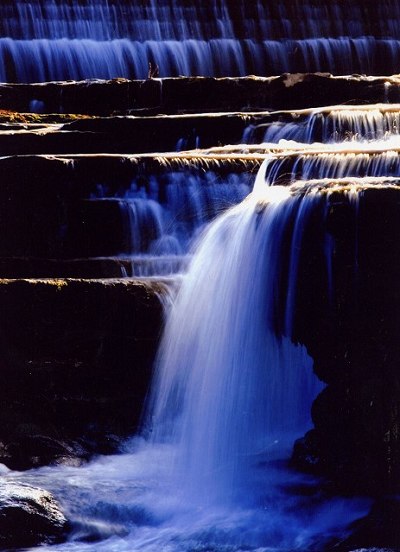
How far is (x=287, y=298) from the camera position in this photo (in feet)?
28.7

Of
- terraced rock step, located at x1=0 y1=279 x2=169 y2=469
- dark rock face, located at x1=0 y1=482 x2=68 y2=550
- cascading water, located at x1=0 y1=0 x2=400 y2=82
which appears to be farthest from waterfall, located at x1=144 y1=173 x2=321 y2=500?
cascading water, located at x1=0 y1=0 x2=400 y2=82

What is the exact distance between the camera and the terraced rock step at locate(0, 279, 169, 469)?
30.6 feet

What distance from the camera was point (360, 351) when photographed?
8.18 m

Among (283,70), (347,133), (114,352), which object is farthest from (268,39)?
(114,352)

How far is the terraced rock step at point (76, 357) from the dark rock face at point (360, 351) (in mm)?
1661

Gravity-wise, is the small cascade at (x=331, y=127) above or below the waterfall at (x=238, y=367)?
above

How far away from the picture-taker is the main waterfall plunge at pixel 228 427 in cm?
802

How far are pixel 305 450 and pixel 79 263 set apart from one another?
3031 mm

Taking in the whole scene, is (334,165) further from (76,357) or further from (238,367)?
(76,357)

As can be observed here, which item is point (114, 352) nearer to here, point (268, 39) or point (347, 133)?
point (347, 133)

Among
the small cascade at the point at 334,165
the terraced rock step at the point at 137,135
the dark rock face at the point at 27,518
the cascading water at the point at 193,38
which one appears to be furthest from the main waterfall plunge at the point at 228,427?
the cascading water at the point at 193,38

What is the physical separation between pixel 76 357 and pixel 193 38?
13365 millimetres

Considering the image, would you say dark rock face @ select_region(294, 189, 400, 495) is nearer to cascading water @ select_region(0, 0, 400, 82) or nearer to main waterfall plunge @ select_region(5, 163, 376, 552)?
main waterfall plunge @ select_region(5, 163, 376, 552)

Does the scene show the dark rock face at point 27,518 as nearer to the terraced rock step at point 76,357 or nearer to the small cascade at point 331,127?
the terraced rock step at point 76,357
